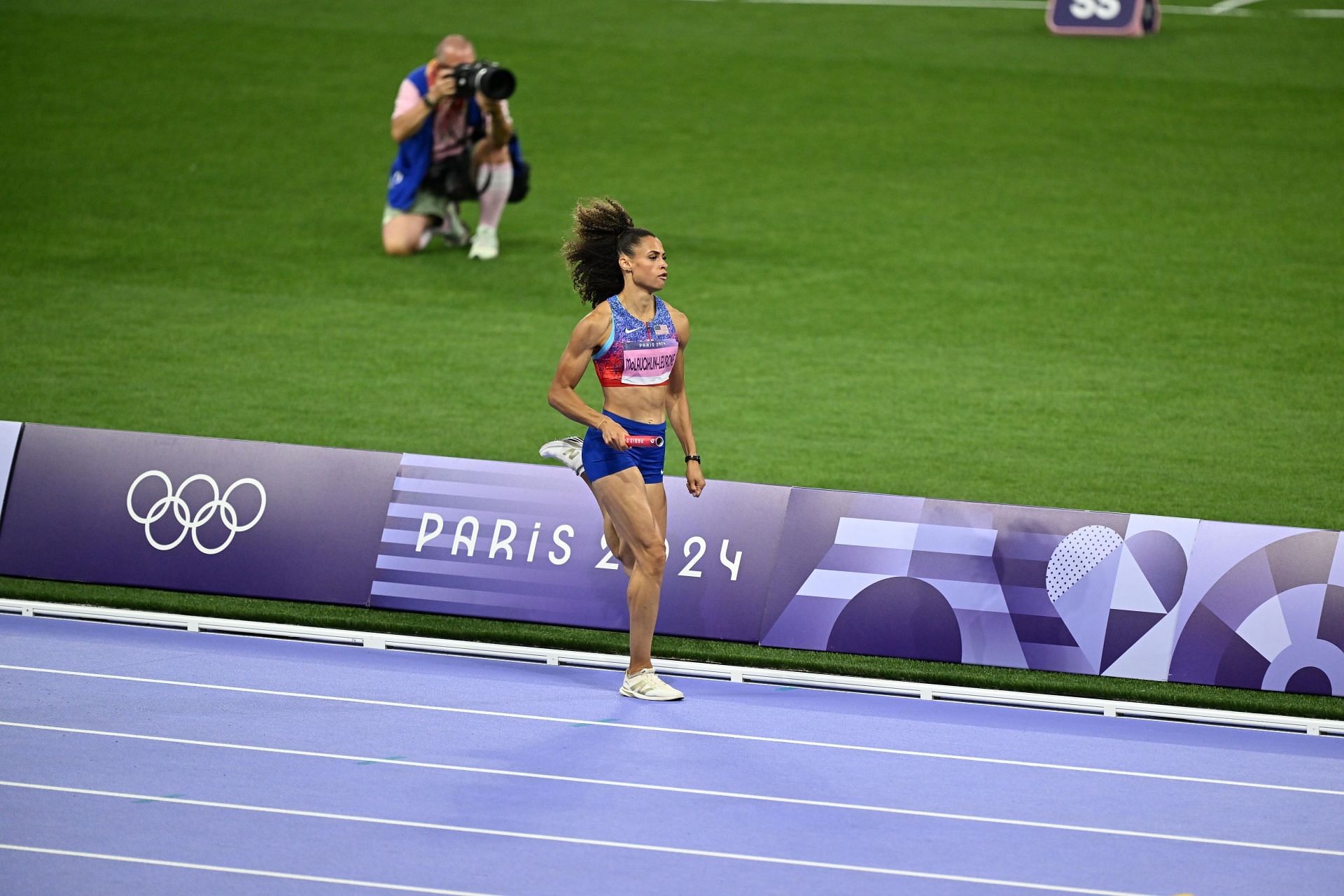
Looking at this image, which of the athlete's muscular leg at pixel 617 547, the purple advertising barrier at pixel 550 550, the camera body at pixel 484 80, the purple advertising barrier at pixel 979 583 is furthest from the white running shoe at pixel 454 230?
the athlete's muscular leg at pixel 617 547

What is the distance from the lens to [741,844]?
194 inches

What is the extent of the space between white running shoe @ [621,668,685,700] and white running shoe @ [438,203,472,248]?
26.6 ft

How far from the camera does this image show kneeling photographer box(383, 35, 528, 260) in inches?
488

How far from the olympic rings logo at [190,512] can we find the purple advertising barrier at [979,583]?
2528 millimetres

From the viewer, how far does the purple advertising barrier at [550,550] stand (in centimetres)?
711

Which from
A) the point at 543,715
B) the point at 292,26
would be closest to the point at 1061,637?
the point at 543,715

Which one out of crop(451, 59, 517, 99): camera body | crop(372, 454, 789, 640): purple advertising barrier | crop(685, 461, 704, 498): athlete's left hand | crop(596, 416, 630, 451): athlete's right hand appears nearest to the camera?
crop(596, 416, 630, 451): athlete's right hand

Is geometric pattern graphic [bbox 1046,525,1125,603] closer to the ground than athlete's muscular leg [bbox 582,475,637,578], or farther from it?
farther from it

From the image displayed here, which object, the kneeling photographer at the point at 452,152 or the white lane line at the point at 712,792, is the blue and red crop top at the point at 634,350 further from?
the kneeling photographer at the point at 452,152

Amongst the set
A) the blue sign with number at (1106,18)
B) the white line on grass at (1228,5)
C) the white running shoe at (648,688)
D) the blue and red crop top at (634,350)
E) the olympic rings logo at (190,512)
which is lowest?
the white running shoe at (648,688)

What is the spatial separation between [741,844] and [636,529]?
163cm

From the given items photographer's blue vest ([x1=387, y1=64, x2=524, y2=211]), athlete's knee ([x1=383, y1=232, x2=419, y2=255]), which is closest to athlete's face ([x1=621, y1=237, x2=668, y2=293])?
photographer's blue vest ([x1=387, y1=64, x2=524, y2=211])

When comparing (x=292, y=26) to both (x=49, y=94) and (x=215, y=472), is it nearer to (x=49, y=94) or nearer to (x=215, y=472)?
(x=49, y=94)

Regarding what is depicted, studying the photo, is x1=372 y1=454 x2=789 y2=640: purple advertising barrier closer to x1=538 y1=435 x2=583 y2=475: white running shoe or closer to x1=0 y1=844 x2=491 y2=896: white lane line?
x1=538 y1=435 x2=583 y2=475: white running shoe
